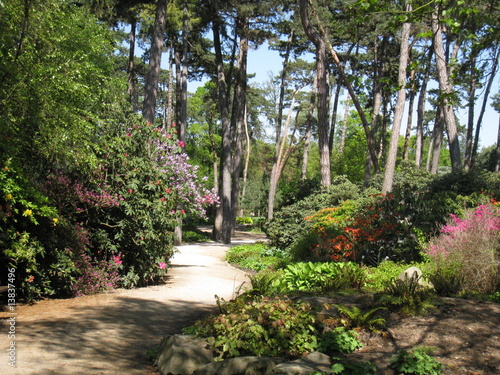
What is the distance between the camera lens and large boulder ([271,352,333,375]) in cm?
404

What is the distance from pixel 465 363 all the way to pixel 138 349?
12.4 feet

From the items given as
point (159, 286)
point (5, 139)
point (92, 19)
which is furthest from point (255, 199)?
point (5, 139)

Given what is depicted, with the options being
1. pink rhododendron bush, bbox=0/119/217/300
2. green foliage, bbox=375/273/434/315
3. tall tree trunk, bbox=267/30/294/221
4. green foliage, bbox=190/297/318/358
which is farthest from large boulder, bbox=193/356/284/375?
tall tree trunk, bbox=267/30/294/221

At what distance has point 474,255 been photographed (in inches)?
276

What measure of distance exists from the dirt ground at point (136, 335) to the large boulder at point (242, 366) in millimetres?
863

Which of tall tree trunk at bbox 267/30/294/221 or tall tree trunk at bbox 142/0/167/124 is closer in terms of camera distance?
tall tree trunk at bbox 142/0/167/124

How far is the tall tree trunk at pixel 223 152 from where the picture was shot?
25.0m

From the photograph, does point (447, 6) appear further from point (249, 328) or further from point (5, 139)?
point (5, 139)

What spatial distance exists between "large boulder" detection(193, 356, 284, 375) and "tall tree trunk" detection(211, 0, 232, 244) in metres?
20.9

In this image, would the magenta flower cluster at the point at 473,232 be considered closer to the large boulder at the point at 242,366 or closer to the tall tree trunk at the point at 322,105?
the large boulder at the point at 242,366

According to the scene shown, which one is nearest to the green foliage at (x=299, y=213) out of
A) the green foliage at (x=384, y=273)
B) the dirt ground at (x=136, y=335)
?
Result: the green foliage at (x=384, y=273)

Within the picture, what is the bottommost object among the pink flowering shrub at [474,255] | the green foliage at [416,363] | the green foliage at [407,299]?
the green foliage at [416,363]

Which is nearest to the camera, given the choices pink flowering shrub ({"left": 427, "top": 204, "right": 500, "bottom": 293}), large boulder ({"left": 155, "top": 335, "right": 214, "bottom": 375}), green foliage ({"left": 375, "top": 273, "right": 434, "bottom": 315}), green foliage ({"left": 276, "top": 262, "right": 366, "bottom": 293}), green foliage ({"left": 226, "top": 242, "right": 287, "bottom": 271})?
large boulder ({"left": 155, "top": 335, "right": 214, "bottom": 375})

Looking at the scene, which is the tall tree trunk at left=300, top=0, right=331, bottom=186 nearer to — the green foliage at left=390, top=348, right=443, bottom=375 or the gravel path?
the gravel path
